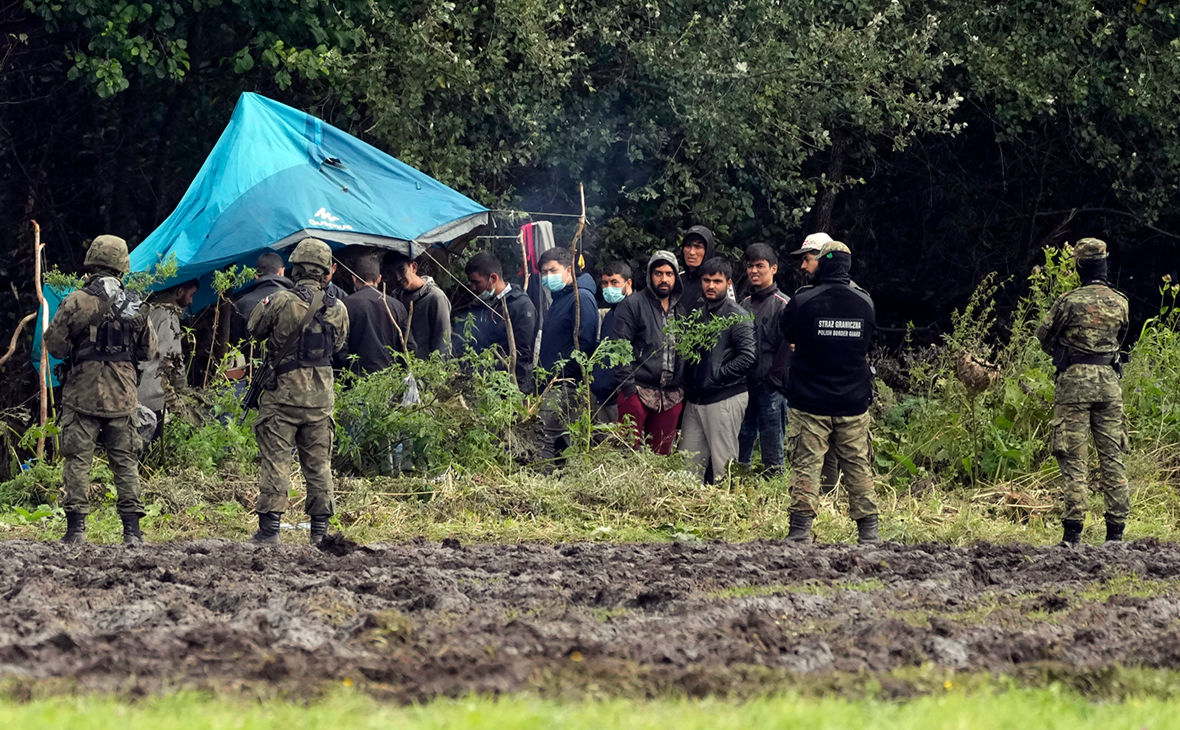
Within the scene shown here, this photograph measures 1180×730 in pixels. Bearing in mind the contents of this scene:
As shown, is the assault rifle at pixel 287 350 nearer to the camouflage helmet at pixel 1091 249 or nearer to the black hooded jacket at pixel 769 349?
the black hooded jacket at pixel 769 349

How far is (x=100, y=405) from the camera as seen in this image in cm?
1045

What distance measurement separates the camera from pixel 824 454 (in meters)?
10.6

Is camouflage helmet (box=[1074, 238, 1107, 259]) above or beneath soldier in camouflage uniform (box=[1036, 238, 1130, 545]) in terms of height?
above

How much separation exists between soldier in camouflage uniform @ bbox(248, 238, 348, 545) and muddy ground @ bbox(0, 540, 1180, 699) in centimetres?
65

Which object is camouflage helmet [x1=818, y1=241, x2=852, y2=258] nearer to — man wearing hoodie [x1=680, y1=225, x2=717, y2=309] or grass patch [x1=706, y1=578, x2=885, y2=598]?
man wearing hoodie [x1=680, y1=225, x2=717, y2=309]

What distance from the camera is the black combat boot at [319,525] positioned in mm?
10594

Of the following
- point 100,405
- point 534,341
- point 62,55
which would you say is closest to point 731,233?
point 534,341

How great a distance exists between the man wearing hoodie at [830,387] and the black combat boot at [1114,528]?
5.33 ft

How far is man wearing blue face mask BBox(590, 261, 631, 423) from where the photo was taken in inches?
511

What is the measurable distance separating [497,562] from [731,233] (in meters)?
10.7

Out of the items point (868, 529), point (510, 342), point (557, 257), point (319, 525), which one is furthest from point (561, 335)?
point (868, 529)

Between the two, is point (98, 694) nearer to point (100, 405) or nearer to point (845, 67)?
point (100, 405)

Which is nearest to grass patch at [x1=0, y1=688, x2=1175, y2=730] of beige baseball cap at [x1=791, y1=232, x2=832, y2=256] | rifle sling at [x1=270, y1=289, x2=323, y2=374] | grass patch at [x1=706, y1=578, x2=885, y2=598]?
grass patch at [x1=706, y1=578, x2=885, y2=598]

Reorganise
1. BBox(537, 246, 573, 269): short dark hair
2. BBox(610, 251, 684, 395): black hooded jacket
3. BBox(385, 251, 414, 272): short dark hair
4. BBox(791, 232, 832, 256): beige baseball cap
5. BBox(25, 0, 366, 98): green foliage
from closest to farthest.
→ 1. BBox(791, 232, 832, 256): beige baseball cap
2. BBox(610, 251, 684, 395): black hooded jacket
3. BBox(537, 246, 573, 269): short dark hair
4. BBox(385, 251, 414, 272): short dark hair
5. BBox(25, 0, 366, 98): green foliage
